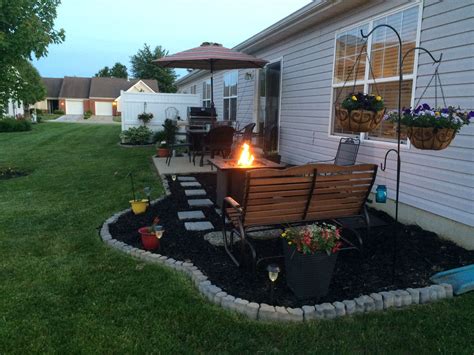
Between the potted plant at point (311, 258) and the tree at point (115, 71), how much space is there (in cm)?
6745

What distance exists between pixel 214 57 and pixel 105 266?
4.44 meters

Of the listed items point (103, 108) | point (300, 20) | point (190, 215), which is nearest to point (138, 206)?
point (190, 215)

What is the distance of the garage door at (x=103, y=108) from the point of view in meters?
48.1

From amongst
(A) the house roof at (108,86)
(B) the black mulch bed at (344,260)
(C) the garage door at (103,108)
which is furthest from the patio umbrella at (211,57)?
(C) the garage door at (103,108)

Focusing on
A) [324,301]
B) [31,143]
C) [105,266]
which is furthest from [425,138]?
[31,143]

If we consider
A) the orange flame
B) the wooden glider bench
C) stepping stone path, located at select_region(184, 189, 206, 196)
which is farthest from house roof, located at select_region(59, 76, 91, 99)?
the wooden glider bench

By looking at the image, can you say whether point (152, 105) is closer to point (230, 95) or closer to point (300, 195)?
point (230, 95)

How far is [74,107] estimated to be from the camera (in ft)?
162

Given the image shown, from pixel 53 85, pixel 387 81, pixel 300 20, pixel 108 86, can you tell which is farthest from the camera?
pixel 53 85

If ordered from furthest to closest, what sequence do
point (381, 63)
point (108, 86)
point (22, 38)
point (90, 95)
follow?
point (108, 86)
point (90, 95)
point (22, 38)
point (381, 63)

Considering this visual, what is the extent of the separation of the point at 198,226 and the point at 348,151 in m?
2.32

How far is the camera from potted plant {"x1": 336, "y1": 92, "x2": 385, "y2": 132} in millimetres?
3494

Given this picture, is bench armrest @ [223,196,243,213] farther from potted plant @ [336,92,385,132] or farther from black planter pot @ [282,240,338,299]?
potted plant @ [336,92,385,132]

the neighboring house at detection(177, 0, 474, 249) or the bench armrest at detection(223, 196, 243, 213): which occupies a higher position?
the neighboring house at detection(177, 0, 474, 249)
